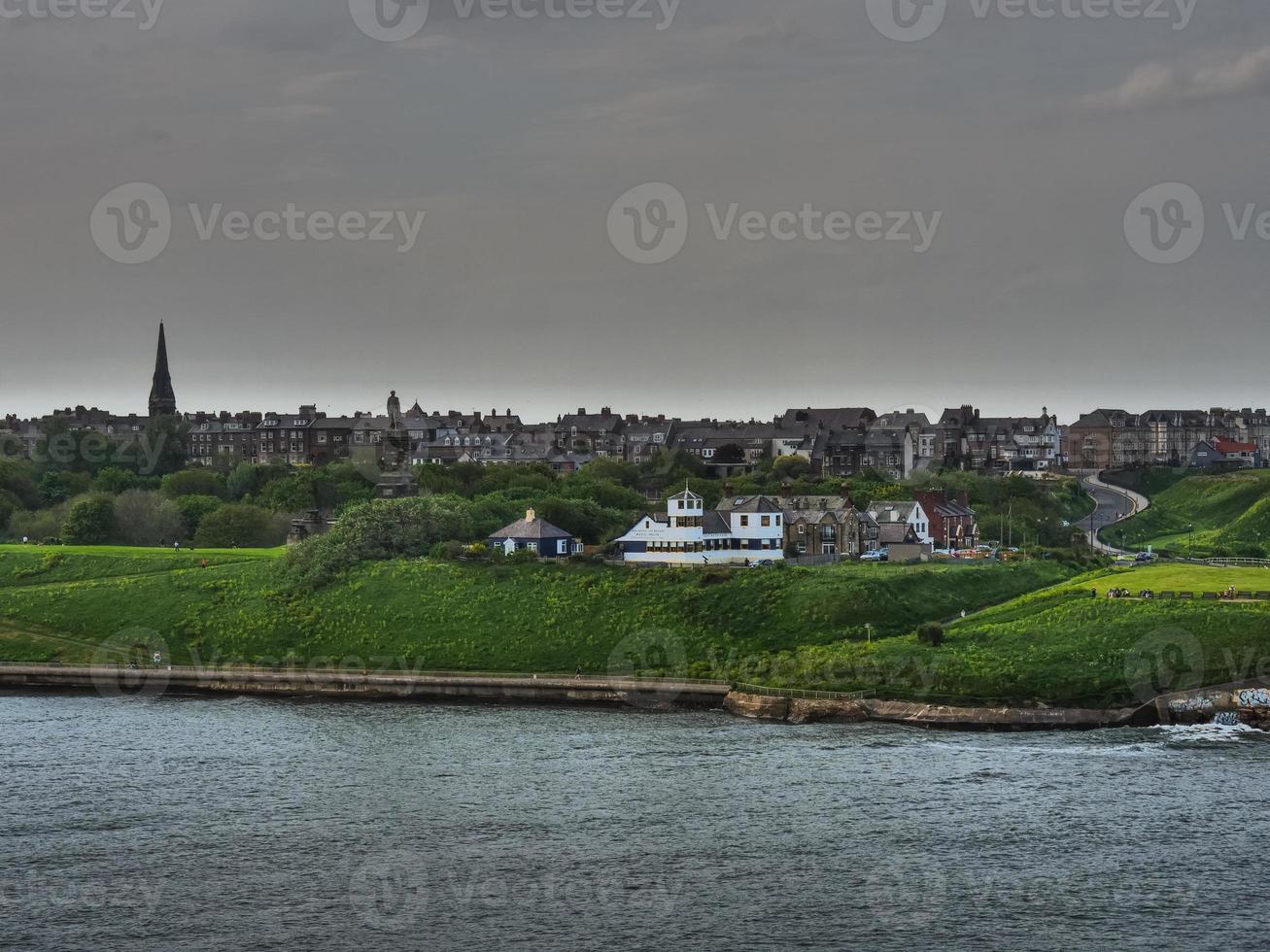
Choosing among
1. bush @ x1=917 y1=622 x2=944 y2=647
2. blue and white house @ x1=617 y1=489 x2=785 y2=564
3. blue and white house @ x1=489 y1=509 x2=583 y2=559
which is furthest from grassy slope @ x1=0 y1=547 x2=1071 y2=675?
blue and white house @ x1=489 y1=509 x2=583 y2=559

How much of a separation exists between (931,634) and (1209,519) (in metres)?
67.8

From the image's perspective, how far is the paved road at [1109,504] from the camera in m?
123

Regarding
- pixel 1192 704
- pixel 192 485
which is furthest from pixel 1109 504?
pixel 1192 704

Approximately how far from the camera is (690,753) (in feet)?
189

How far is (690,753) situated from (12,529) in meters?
73.9

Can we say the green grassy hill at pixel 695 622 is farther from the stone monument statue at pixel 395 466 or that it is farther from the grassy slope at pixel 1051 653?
the stone monument statue at pixel 395 466

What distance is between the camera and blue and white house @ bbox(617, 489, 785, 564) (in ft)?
291

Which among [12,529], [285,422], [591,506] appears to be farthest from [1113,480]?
[12,529]

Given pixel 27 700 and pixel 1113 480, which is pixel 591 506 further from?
pixel 1113 480

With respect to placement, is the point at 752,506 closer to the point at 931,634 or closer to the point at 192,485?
the point at 931,634

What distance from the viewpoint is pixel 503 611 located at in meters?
80.2

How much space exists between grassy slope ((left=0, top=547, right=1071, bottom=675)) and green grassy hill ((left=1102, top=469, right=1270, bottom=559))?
20.9 meters

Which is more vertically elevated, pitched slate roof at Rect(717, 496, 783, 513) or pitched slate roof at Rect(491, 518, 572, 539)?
pitched slate roof at Rect(717, 496, 783, 513)

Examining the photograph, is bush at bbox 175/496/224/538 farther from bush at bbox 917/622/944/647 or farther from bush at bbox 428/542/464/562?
bush at bbox 917/622/944/647
